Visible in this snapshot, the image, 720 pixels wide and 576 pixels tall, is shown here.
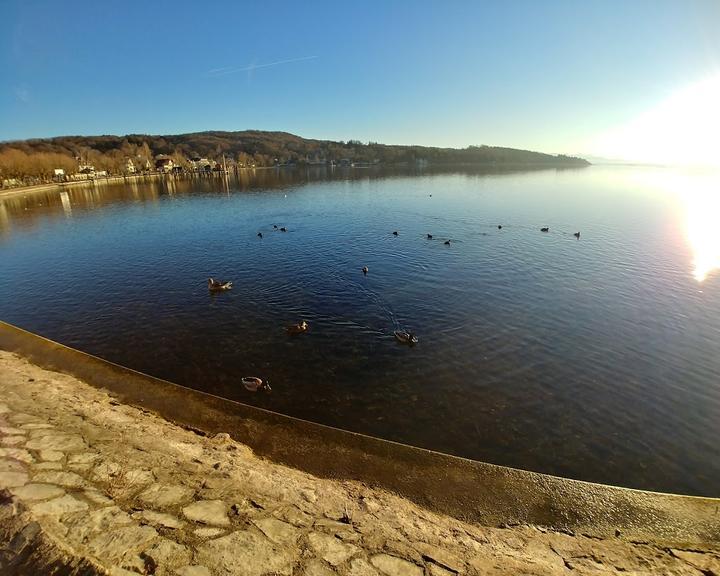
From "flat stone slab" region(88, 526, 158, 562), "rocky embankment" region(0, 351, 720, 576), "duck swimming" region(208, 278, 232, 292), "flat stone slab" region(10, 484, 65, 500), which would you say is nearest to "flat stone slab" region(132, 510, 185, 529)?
"rocky embankment" region(0, 351, 720, 576)

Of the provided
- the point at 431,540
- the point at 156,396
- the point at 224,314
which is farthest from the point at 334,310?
the point at 431,540

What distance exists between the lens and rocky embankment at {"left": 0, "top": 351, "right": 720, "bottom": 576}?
4848 mm

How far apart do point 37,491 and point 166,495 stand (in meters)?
1.96

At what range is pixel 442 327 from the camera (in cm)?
1862

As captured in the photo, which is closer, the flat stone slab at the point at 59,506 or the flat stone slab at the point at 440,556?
the flat stone slab at the point at 59,506

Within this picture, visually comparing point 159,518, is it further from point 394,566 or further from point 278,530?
point 394,566

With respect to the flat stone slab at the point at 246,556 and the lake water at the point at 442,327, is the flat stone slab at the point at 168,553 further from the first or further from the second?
the lake water at the point at 442,327

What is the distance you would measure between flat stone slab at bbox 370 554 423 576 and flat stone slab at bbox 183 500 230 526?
8.17 ft

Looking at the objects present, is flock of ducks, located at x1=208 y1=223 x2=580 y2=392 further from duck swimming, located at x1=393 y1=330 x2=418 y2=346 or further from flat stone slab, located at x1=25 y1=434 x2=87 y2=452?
flat stone slab, located at x1=25 y1=434 x2=87 y2=452

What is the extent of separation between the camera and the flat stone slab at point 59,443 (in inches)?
287

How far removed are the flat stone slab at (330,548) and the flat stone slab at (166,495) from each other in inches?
96.3

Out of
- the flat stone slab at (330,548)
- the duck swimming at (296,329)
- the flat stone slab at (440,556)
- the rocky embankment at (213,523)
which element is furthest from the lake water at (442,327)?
the flat stone slab at (330,548)

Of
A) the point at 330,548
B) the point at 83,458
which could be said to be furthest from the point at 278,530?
the point at 83,458

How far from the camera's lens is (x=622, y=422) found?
483 inches
